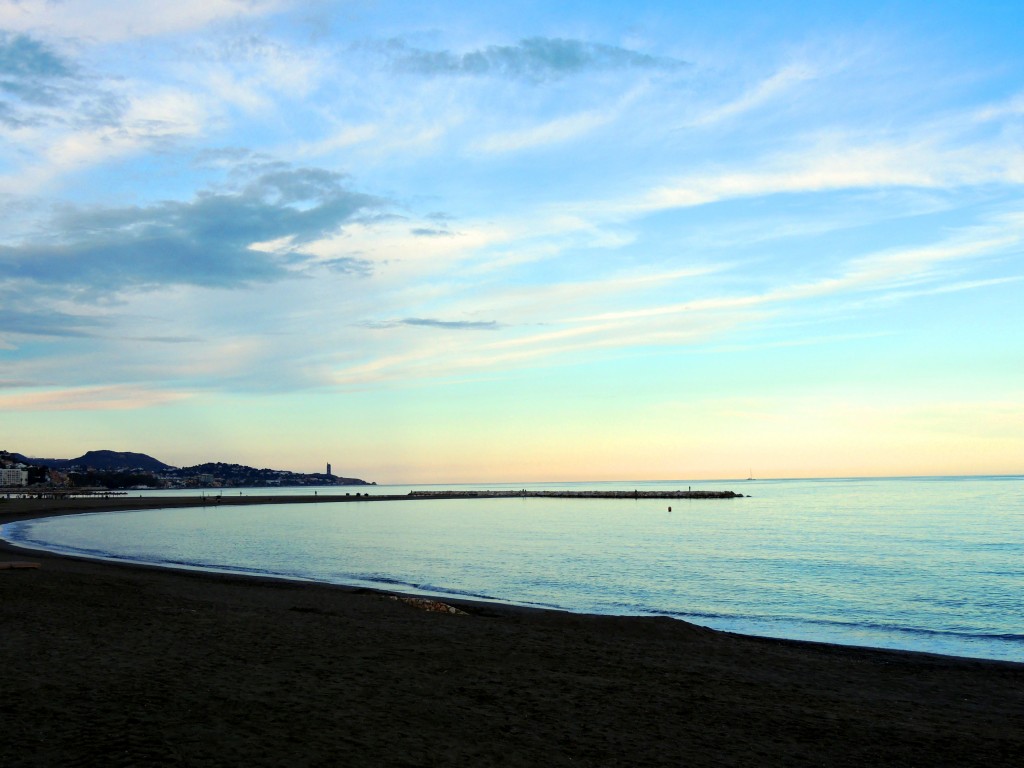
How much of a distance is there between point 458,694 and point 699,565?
33.0 m

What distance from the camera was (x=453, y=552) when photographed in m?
52.1

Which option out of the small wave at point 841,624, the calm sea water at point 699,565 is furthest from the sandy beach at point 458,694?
the calm sea water at point 699,565

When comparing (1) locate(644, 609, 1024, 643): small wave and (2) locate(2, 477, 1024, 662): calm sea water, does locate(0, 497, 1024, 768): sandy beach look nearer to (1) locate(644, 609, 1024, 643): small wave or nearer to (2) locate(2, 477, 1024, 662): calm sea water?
(1) locate(644, 609, 1024, 643): small wave

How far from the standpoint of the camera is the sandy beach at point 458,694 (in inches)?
361

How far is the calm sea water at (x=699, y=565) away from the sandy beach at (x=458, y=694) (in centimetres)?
721

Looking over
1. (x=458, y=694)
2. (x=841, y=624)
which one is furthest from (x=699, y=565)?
(x=458, y=694)

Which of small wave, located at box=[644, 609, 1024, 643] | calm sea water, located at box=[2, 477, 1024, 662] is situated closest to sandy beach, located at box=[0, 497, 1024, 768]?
small wave, located at box=[644, 609, 1024, 643]

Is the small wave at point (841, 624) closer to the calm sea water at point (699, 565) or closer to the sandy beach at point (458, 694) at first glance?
the calm sea water at point (699, 565)

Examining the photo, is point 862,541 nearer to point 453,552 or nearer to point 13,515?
point 453,552

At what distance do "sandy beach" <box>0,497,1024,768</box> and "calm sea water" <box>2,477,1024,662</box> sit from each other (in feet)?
23.7

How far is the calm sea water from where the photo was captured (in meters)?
25.9

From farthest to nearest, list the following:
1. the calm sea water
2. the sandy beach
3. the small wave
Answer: the calm sea water
the small wave
the sandy beach

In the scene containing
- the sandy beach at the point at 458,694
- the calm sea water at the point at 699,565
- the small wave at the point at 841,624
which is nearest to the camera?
the sandy beach at the point at 458,694

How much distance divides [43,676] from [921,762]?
12465 millimetres
